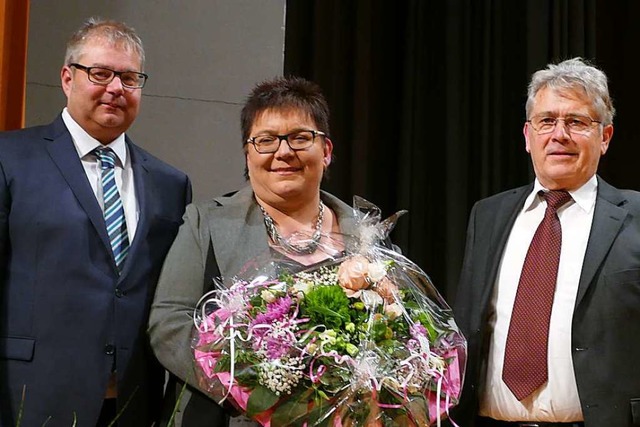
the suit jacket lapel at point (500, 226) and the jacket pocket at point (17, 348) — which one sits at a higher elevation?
the suit jacket lapel at point (500, 226)

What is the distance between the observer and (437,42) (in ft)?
15.5

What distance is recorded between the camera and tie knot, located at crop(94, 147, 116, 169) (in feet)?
8.83

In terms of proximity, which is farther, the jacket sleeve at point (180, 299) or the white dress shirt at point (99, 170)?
the white dress shirt at point (99, 170)

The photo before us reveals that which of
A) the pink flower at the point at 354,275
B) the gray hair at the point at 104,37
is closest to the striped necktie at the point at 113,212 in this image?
the gray hair at the point at 104,37

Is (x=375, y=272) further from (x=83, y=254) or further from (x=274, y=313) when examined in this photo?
(x=83, y=254)

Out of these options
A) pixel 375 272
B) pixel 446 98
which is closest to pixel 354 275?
pixel 375 272

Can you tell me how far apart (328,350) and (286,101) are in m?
0.81

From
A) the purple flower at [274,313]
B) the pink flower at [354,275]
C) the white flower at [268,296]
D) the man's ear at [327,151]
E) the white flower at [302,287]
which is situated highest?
the man's ear at [327,151]

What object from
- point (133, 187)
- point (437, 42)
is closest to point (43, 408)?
point (133, 187)

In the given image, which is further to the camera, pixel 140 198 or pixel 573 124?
pixel 573 124

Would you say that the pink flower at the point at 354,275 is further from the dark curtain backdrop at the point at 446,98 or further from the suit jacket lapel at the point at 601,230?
the dark curtain backdrop at the point at 446,98

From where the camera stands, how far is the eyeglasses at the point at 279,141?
8.25ft

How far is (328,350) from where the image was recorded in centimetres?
202

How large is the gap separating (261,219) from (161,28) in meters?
1.53
